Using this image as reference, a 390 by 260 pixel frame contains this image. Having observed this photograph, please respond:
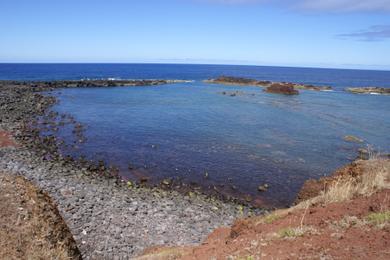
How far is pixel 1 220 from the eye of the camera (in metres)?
8.75

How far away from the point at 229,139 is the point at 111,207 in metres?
18.8

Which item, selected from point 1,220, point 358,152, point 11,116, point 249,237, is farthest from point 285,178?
point 11,116

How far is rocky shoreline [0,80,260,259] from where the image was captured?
1438 centimetres

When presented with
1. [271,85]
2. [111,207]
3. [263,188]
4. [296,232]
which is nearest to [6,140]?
[111,207]

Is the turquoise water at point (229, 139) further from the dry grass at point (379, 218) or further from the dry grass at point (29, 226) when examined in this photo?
the dry grass at point (29, 226)

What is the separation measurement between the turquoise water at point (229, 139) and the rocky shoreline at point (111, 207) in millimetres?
2387

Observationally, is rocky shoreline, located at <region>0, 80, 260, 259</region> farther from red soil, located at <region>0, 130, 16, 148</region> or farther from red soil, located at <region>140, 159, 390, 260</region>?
red soil, located at <region>140, 159, 390, 260</region>

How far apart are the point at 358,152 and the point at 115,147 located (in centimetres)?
2287

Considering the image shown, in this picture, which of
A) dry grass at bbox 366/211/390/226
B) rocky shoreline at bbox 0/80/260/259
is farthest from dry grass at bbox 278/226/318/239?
rocky shoreline at bbox 0/80/260/259

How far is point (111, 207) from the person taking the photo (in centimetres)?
1731

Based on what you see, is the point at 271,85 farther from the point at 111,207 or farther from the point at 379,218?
the point at 379,218

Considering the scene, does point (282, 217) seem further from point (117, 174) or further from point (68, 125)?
point (68, 125)

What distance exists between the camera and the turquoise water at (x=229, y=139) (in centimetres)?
2372

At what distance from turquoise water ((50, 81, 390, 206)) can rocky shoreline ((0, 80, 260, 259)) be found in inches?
94.0
